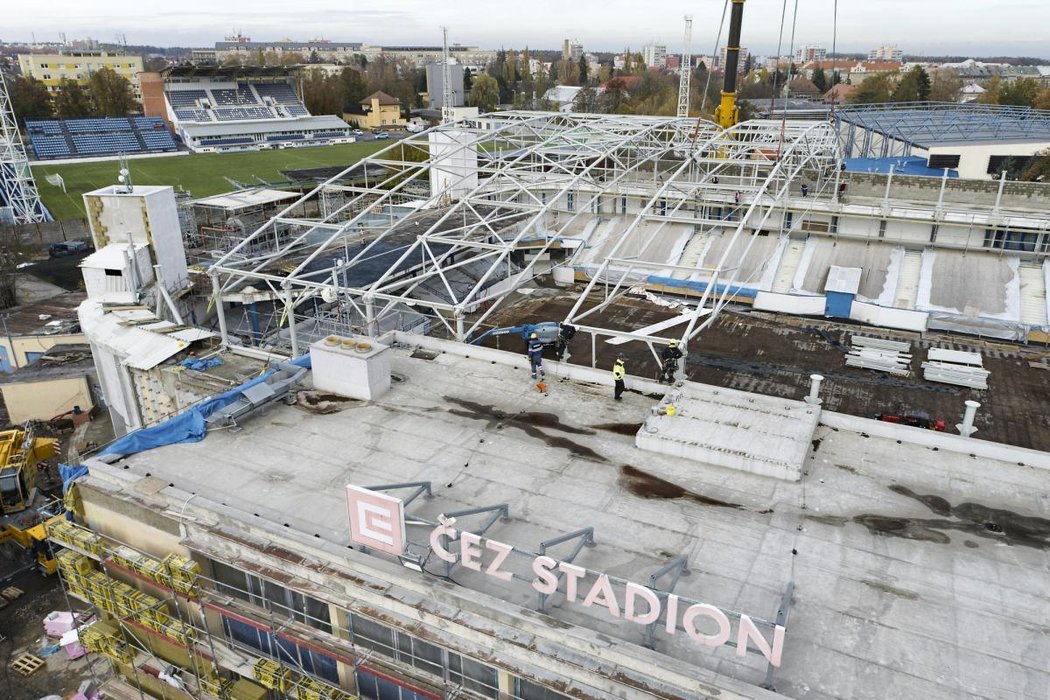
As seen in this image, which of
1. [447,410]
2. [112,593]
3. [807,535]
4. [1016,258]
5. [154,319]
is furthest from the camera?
[1016,258]

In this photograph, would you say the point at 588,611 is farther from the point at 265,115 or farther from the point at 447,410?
the point at 265,115

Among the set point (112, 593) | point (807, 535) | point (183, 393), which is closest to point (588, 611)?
point (807, 535)

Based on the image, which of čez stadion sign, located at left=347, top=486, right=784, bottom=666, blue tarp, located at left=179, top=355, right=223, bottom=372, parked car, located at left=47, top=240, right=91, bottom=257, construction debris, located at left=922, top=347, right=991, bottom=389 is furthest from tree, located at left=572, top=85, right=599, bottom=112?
čez stadion sign, located at left=347, top=486, right=784, bottom=666

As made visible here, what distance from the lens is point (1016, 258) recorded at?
39.0m

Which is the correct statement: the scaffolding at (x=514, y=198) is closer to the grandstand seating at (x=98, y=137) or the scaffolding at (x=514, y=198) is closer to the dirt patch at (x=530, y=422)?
the dirt patch at (x=530, y=422)

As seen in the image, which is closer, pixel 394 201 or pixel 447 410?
pixel 447 410

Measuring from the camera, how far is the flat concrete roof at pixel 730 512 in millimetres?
11430

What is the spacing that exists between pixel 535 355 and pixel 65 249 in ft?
179

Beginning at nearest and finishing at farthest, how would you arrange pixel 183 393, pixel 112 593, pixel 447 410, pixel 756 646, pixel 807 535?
1. pixel 756 646
2. pixel 807 535
3. pixel 112 593
4. pixel 447 410
5. pixel 183 393

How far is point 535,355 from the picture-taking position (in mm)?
21047

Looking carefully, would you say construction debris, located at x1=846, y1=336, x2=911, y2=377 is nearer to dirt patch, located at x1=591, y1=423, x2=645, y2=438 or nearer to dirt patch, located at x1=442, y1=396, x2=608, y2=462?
dirt patch, located at x1=591, y1=423, x2=645, y2=438

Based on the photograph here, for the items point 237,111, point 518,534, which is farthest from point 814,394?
point 237,111

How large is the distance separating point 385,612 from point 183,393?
13.4 meters

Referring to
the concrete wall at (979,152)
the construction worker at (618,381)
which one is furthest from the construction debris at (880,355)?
the concrete wall at (979,152)
